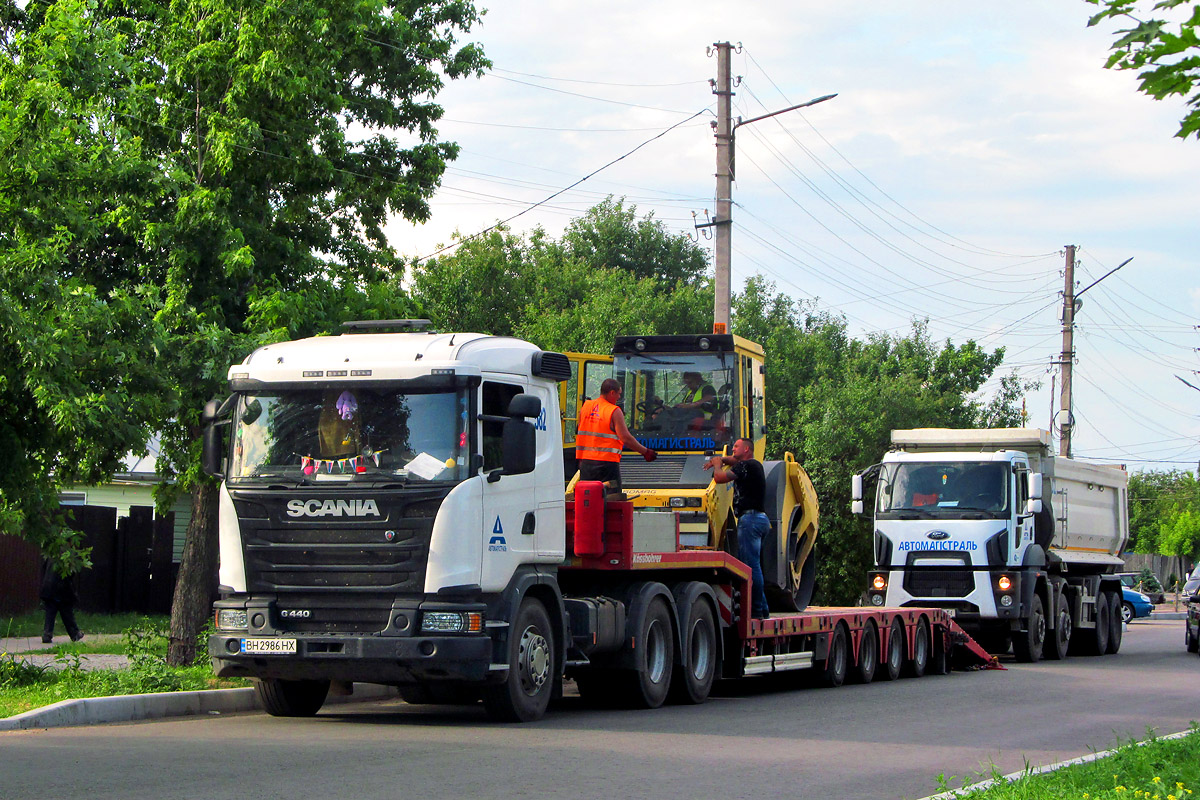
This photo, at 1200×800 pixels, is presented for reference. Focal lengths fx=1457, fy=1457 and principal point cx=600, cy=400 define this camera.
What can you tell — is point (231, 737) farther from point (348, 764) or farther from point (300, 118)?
point (300, 118)

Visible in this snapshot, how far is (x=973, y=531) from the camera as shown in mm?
21375

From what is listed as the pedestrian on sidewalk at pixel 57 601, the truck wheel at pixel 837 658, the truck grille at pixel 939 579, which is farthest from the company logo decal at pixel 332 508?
the truck grille at pixel 939 579

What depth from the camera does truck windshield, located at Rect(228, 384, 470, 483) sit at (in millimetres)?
11109

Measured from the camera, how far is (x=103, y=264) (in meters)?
16.2

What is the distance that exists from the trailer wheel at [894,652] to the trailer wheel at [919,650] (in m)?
0.24

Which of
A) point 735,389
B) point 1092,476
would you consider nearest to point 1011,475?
point 1092,476

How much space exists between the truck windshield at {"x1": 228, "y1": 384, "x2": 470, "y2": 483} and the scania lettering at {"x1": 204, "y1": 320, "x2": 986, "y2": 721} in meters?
0.01

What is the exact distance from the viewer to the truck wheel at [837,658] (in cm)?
1720

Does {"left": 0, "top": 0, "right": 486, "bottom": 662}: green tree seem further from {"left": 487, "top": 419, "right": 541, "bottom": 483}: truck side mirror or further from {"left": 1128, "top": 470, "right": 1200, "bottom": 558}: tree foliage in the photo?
{"left": 1128, "top": 470, "right": 1200, "bottom": 558}: tree foliage

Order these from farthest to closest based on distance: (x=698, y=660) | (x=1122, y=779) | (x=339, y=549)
Result: (x=698, y=660) → (x=339, y=549) → (x=1122, y=779)

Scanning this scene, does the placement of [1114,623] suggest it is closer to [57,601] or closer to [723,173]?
[723,173]

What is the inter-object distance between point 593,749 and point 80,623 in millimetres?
15327

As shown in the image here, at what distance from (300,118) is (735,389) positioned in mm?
5777

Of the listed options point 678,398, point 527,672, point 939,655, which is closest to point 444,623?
point 527,672
